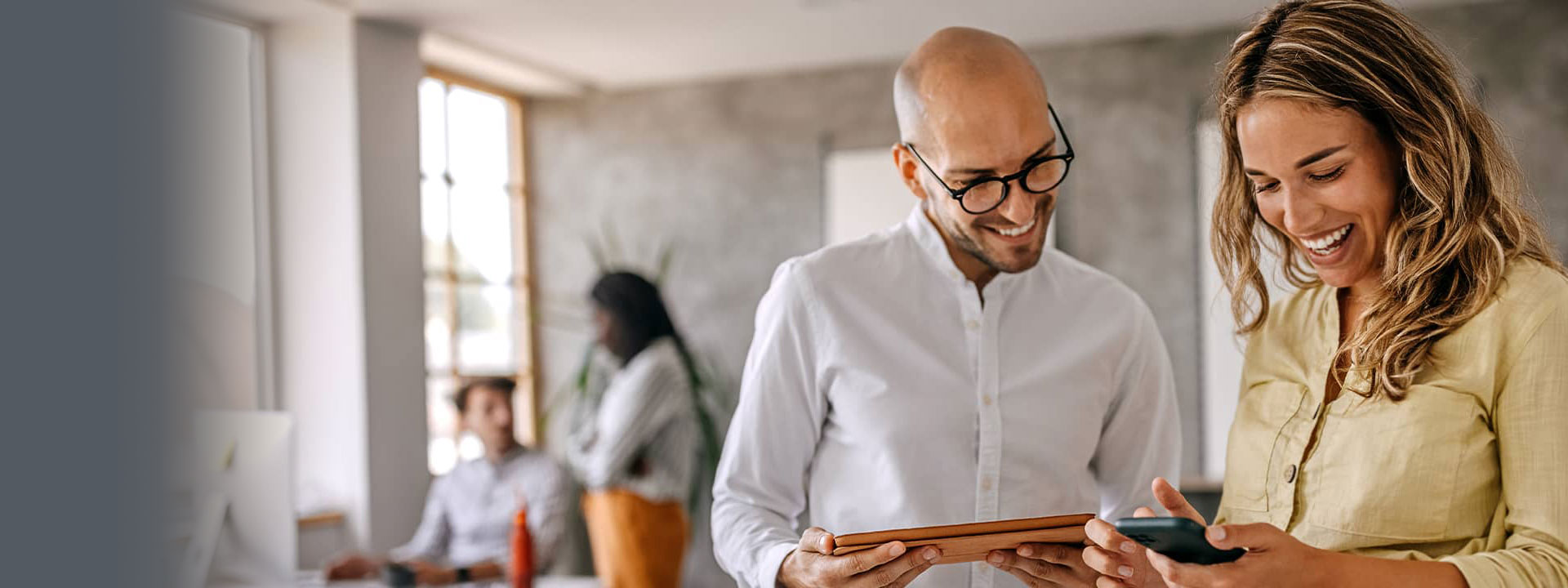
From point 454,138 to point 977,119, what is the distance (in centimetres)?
461

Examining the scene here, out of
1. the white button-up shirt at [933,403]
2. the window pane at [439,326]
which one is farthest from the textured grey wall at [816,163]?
the white button-up shirt at [933,403]

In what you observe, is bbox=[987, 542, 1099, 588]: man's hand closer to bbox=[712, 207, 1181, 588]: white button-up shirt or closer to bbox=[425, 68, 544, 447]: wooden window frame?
bbox=[712, 207, 1181, 588]: white button-up shirt

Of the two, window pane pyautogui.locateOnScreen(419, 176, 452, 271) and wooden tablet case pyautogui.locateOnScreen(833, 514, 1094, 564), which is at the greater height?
window pane pyautogui.locateOnScreen(419, 176, 452, 271)

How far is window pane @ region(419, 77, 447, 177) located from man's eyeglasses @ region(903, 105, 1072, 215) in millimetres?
4293

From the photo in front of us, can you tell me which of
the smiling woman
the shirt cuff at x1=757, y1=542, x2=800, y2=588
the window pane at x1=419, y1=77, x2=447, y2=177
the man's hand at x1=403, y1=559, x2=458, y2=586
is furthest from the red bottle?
the window pane at x1=419, y1=77, x2=447, y2=177

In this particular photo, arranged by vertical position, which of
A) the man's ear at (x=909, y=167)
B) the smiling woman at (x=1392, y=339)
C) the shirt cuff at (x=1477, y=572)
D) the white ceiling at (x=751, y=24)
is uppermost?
Answer: the white ceiling at (x=751, y=24)

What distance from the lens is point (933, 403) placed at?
65.6 inches

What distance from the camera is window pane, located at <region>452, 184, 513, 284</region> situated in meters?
5.79

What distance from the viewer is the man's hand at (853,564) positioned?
130 cm

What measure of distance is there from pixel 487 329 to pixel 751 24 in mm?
2114

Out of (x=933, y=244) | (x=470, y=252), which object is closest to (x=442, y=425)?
(x=470, y=252)

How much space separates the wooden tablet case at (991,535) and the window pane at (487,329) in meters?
4.76

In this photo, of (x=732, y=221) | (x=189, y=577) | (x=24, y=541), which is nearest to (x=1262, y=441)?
(x=24, y=541)

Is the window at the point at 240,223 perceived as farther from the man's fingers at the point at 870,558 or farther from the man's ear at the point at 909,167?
the man's fingers at the point at 870,558
